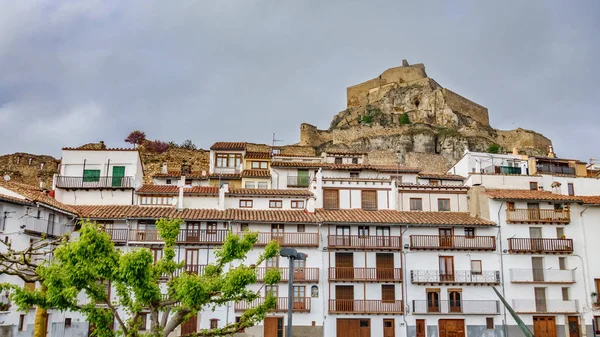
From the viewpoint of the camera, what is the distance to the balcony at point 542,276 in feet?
126

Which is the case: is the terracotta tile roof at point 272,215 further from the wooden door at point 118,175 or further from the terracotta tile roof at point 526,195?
the terracotta tile roof at point 526,195

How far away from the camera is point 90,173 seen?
4325cm

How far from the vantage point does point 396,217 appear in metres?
39.3

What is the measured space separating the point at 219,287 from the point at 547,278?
91.8 ft

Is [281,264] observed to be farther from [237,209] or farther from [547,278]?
[547,278]

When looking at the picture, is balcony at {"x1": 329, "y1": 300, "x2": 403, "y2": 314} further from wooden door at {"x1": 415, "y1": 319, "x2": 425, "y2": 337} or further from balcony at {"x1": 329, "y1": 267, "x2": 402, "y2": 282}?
wooden door at {"x1": 415, "y1": 319, "x2": 425, "y2": 337}

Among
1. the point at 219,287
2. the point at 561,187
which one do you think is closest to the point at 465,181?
the point at 561,187

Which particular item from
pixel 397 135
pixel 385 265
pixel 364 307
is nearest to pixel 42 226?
pixel 364 307

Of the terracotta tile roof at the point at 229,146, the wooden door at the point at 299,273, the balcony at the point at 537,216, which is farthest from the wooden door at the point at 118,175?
the balcony at the point at 537,216

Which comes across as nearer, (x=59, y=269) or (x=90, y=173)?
(x=59, y=269)

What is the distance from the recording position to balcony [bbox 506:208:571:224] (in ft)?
131

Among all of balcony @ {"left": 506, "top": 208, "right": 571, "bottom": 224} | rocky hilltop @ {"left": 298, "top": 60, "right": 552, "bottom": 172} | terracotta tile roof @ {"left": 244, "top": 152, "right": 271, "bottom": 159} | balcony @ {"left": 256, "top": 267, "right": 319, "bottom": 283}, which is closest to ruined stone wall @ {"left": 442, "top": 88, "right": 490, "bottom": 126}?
rocky hilltop @ {"left": 298, "top": 60, "right": 552, "bottom": 172}

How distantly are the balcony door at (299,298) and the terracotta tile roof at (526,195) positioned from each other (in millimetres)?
14729

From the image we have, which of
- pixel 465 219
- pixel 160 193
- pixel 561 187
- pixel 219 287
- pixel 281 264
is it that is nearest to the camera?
pixel 219 287
